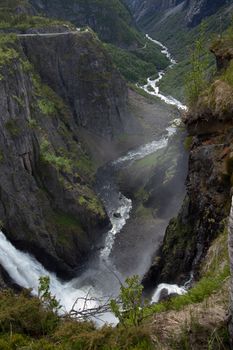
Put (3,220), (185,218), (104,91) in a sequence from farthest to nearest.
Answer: (104,91)
(3,220)
(185,218)

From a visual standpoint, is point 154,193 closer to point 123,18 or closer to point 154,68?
point 154,68

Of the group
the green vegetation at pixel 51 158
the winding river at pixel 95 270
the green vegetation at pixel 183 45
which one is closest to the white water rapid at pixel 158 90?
the green vegetation at pixel 183 45

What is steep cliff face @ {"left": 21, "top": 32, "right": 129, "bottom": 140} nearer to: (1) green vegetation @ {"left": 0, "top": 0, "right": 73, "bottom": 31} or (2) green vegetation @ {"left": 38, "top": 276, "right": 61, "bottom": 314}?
(1) green vegetation @ {"left": 0, "top": 0, "right": 73, "bottom": 31}

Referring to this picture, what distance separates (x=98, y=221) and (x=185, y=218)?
67.1 ft

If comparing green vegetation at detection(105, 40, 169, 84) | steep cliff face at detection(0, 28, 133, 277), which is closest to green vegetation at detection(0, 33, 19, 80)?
steep cliff face at detection(0, 28, 133, 277)

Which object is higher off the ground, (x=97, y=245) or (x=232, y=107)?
(x=232, y=107)

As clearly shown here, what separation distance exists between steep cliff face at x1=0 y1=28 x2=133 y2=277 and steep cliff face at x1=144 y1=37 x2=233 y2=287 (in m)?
14.3

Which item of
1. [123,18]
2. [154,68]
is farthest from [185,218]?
[123,18]

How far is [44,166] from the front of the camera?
45219 mm

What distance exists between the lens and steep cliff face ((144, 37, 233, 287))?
2302cm

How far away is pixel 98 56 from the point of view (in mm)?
75438

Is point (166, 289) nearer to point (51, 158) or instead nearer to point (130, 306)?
point (130, 306)

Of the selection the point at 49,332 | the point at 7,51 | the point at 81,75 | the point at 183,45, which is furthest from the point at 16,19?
the point at 183,45

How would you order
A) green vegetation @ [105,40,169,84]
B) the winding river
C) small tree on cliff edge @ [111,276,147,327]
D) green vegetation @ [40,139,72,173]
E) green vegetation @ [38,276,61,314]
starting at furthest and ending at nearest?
green vegetation @ [105,40,169,84]
green vegetation @ [40,139,72,173]
the winding river
green vegetation @ [38,276,61,314]
small tree on cliff edge @ [111,276,147,327]
